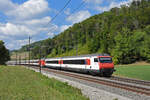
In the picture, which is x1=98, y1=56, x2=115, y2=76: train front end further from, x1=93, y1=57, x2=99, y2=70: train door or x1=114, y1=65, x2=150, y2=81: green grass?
x1=114, y1=65, x2=150, y2=81: green grass

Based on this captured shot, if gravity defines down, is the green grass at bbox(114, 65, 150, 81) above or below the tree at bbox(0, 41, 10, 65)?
below

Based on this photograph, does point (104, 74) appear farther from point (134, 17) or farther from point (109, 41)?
point (134, 17)

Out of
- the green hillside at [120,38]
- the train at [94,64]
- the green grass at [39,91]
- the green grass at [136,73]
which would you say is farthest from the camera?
the green hillside at [120,38]

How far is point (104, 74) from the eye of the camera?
27844 mm

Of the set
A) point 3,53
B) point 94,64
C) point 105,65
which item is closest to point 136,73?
point 105,65

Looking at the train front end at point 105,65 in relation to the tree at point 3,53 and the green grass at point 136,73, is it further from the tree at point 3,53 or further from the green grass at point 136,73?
the tree at point 3,53

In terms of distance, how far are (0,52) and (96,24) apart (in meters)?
73.3

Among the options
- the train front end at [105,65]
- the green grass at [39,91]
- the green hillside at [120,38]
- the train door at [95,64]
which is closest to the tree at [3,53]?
the green hillside at [120,38]

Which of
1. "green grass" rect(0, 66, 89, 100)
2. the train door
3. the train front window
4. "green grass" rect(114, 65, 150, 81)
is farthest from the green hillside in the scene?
"green grass" rect(0, 66, 89, 100)

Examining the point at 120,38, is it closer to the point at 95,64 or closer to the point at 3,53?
the point at 3,53

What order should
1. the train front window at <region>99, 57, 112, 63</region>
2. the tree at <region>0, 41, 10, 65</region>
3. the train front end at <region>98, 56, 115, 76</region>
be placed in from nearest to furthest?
1. the train front end at <region>98, 56, 115, 76</region>
2. the train front window at <region>99, 57, 112, 63</region>
3. the tree at <region>0, 41, 10, 65</region>

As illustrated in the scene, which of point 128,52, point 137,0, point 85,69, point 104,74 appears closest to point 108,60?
point 104,74

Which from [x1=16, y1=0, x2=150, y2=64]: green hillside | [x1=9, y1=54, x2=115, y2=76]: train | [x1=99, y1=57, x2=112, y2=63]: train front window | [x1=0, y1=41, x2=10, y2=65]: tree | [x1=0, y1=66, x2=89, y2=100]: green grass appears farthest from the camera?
[x1=16, y1=0, x2=150, y2=64]: green hillside

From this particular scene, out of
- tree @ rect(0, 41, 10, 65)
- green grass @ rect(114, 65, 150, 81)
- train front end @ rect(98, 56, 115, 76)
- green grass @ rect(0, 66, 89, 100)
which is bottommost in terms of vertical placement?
green grass @ rect(114, 65, 150, 81)
